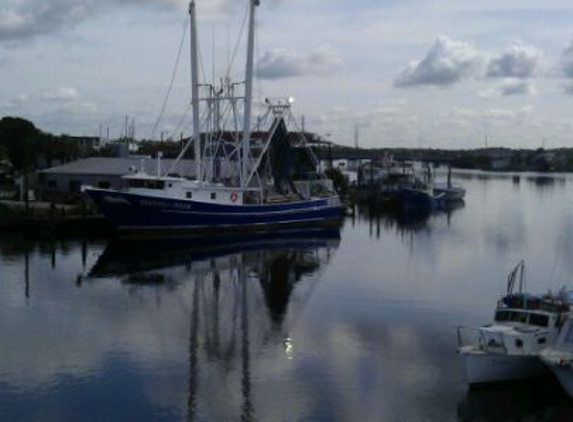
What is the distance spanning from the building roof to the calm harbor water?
15987 millimetres

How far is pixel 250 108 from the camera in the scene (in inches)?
2074

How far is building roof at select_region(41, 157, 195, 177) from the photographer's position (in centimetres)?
6172

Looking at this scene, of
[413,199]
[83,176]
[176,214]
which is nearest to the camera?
[176,214]

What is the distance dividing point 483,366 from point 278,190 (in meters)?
41.3

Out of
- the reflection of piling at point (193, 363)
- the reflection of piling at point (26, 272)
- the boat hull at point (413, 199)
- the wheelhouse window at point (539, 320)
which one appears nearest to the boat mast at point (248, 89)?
the reflection of piling at point (26, 272)

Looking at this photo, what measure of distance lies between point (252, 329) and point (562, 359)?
Answer: 400 inches

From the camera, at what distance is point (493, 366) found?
19250 millimetres

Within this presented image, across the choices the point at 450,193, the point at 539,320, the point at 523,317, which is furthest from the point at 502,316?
the point at 450,193

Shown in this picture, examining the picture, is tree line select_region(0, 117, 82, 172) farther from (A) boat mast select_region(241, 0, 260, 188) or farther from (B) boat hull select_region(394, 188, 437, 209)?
(B) boat hull select_region(394, 188, 437, 209)

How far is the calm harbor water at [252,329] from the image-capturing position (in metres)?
18.2

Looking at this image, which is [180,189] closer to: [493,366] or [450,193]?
[493,366]

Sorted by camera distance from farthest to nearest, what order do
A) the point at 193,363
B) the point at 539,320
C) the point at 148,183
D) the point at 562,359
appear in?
1. the point at 148,183
2. the point at 193,363
3. the point at 539,320
4. the point at 562,359

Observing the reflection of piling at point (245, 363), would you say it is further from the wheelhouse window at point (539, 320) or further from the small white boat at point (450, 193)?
the small white boat at point (450, 193)

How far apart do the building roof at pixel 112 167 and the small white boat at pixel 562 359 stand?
44348 millimetres
